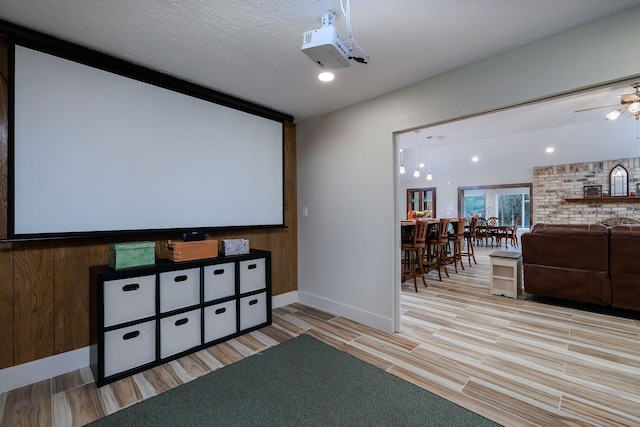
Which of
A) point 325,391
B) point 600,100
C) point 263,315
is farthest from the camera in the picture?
point 600,100

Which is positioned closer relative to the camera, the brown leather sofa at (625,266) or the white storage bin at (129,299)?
the white storage bin at (129,299)

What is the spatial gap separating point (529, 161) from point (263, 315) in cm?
911

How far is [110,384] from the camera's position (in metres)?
2.03

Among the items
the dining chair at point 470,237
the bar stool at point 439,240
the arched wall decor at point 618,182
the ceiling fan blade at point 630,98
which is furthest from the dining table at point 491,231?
the ceiling fan blade at point 630,98

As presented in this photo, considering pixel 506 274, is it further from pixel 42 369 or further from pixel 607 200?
pixel 607 200

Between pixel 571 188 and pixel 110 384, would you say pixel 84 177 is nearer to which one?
pixel 110 384

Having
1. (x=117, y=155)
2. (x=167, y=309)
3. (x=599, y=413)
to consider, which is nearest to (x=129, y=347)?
(x=167, y=309)

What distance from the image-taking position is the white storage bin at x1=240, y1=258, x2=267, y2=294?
2842mm

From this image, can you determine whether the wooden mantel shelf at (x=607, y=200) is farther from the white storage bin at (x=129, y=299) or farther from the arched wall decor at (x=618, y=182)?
the white storage bin at (x=129, y=299)

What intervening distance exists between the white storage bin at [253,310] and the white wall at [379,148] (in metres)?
0.83

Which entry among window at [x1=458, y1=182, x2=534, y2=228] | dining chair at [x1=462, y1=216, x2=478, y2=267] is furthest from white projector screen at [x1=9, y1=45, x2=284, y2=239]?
window at [x1=458, y1=182, x2=534, y2=228]

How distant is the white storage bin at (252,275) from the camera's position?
2842mm

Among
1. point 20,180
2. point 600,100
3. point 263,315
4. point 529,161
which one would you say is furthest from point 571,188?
point 20,180

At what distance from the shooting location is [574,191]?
26.1 ft
